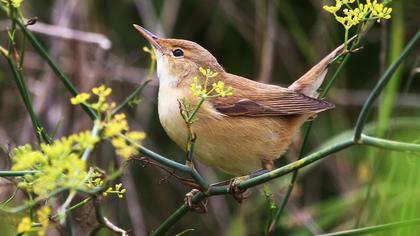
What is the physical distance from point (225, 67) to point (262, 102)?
1.74 meters

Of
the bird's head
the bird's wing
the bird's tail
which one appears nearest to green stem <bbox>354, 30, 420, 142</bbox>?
the bird's wing

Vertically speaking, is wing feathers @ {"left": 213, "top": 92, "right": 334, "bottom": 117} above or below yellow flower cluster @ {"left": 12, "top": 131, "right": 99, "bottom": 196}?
below

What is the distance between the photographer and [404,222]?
1.58m

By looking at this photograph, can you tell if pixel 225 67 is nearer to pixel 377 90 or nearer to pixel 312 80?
pixel 312 80

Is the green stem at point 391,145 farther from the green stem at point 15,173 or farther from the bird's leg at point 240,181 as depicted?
the green stem at point 15,173

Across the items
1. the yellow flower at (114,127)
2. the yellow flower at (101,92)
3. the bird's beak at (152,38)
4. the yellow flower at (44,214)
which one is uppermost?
the yellow flower at (101,92)

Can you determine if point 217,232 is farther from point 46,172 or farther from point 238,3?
point 46,172

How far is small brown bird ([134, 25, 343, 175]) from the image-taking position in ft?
9.55

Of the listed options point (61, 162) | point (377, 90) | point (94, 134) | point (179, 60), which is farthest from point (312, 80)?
point (61, 162)

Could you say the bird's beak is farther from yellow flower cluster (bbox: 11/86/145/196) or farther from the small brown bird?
yellow flower cluster (bbox: 11/86/145/196)

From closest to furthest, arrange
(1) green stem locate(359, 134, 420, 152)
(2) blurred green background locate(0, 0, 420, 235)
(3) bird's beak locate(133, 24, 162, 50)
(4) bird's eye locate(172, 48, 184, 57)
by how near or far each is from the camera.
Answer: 1. (1) green stem locate(359, 134, 420, 152)
2. (3) bird's beak locate(133, 24, 162, 50)
3. (4) bird's eye locate(172, 48, 184, 57)
4. (2) blurred green background locate(0, 0, 420, 235)

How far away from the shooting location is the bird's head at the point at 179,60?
3307 mm

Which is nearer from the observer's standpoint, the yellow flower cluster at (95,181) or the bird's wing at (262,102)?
the yellow flower cluster at (95,181)

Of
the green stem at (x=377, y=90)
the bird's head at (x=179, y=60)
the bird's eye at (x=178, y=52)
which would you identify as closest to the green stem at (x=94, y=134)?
the green stem at (x=377, y=90)
